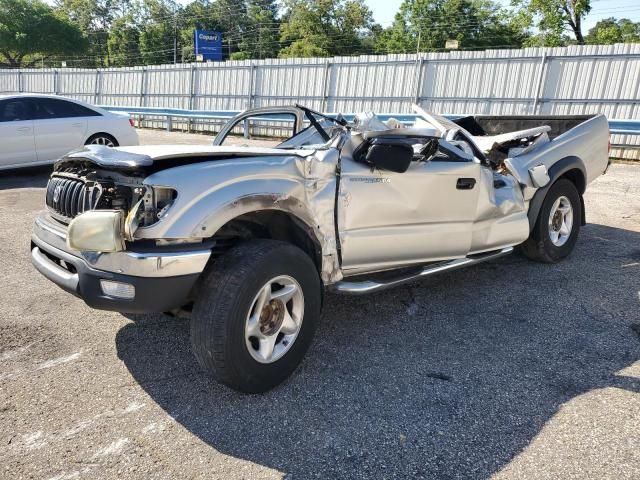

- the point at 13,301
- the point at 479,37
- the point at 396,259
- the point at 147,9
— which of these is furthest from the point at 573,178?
the point at 147,9

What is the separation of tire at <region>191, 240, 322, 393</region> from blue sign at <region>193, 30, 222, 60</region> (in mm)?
58509

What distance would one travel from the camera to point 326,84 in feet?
60.8

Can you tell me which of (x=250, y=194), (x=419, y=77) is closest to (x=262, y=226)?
(x=250, y=194)

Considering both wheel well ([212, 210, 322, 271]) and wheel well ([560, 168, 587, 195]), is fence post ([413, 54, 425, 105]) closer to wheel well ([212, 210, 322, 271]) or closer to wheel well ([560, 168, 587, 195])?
wheel well ([560, 168, 587, 195])

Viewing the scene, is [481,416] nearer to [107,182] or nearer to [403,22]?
[107,182]

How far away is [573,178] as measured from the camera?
18.5 feet

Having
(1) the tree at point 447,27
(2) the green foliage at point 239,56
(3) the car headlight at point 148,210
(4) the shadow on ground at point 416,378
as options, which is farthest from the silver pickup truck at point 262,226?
(2) the green foliage at point 239,56

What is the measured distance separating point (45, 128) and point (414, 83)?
37.4 ft

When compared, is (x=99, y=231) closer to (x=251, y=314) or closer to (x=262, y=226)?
(x=251, y=314)

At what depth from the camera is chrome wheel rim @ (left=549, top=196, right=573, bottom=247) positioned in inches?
214

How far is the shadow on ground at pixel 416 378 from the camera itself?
2479 mm

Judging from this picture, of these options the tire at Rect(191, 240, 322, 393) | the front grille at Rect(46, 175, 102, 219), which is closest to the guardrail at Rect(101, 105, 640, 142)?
the front grille at Rect(46, 175, 102, 219)

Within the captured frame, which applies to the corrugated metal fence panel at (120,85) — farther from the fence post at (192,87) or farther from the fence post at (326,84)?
the fence post at (326,84)

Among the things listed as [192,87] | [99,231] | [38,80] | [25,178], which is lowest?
[25,178]
